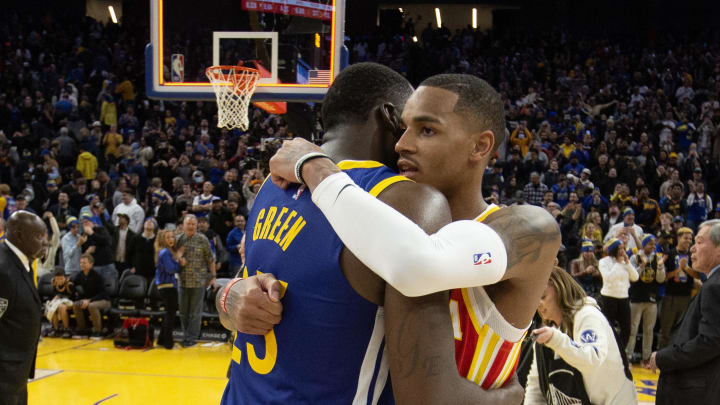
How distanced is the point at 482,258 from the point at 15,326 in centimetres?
443

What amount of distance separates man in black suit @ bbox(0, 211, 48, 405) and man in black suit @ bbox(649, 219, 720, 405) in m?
4.21

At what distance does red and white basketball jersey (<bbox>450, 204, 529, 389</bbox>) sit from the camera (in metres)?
2.04

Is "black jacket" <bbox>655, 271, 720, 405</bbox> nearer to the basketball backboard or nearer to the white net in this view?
the white net

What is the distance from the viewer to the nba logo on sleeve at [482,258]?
1.82m

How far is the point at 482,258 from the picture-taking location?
1.83 meters

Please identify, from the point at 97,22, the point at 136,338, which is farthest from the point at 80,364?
the point at 97,22

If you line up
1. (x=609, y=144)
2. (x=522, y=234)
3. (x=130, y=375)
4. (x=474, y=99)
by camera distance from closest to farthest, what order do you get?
(x=522, y=234), (x=474, y=99), (x=130, y=375), (x=609, y=144)

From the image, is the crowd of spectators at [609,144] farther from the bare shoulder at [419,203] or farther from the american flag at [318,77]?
the bare shoulder at [419,203]

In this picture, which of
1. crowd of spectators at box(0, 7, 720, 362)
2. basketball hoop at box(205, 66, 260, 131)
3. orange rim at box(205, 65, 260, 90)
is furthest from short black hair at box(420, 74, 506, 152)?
crowd of spectators at box(0, 7, 720, 362)

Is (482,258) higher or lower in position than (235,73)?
lower

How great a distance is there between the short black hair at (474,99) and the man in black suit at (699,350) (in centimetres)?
272

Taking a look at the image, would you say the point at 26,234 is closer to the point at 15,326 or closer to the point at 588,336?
the point at 15,326

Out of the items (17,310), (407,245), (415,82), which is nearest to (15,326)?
(17,310)

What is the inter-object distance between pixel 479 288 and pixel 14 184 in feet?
53.8
